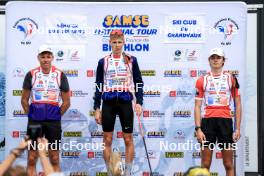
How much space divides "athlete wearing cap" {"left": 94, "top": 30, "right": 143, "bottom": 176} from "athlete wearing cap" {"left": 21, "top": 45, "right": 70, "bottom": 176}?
1.51ft

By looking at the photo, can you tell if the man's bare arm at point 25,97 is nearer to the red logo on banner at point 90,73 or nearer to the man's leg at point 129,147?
the red logo on banner at point 90,73

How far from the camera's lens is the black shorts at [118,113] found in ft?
22.3

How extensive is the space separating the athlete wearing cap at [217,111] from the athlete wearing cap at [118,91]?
0.79m

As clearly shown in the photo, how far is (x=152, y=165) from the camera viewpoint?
7172 mm

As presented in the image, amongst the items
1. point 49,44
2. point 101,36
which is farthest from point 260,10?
point 49,44

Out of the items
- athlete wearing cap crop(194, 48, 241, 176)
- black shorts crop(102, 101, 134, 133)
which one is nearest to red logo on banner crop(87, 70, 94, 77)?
black shorts crop(102, 101, 134, 133)

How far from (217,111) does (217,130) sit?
0.79ft

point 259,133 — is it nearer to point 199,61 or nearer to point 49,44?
point 199,61

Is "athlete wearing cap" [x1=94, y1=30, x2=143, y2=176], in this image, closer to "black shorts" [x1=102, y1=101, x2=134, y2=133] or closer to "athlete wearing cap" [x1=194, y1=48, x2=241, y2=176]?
"black shorts" [x1=102, y1=101, x2=134, y2=133]

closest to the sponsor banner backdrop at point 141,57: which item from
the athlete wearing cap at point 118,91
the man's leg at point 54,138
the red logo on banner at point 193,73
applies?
the red logo on banner at point 193,73

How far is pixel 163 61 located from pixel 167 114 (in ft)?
2.31

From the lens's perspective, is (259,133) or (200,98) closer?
(200,98)

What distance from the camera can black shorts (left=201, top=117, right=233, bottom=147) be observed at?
6.74 meters

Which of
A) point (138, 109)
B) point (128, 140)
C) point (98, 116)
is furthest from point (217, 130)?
point (98, 116)
